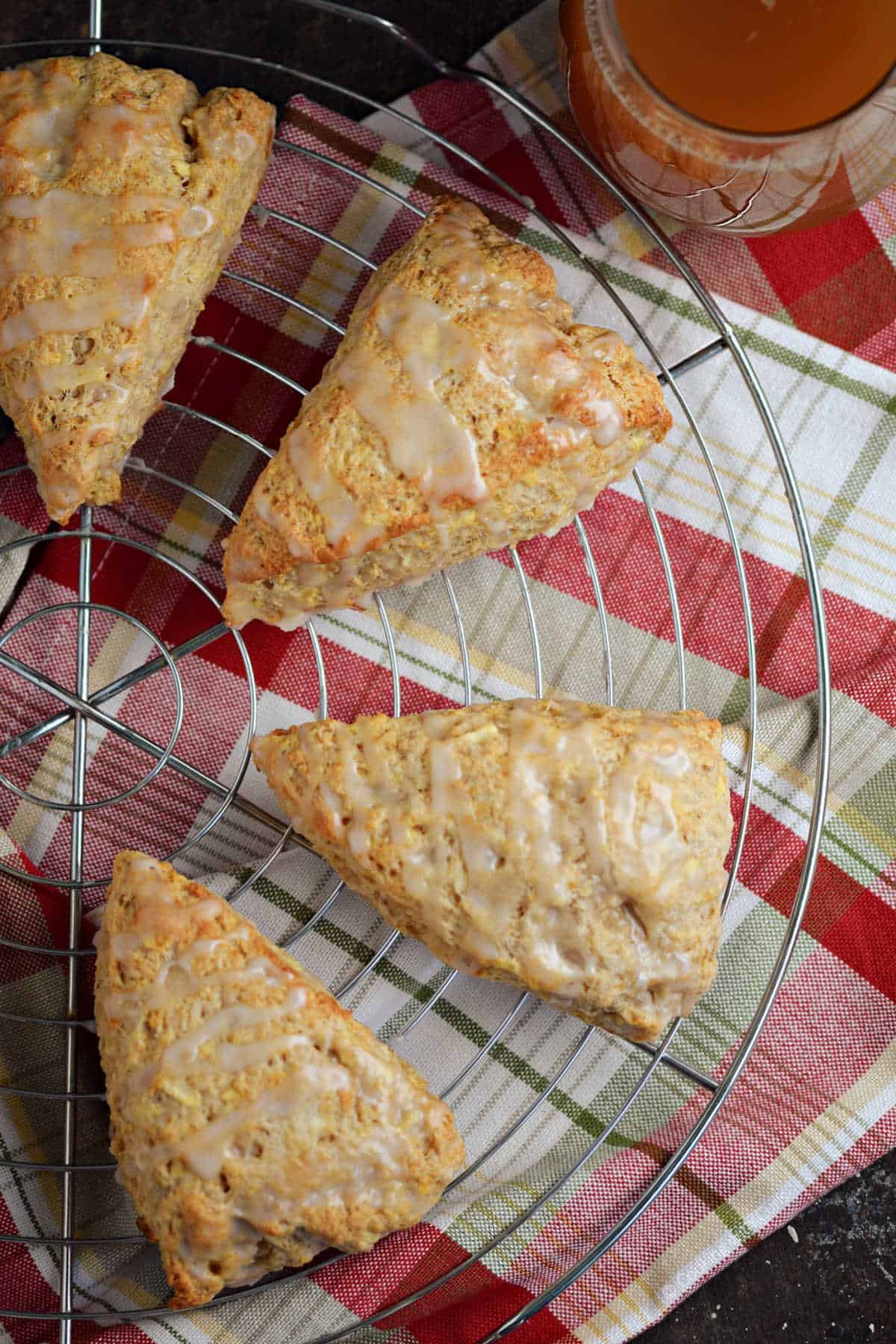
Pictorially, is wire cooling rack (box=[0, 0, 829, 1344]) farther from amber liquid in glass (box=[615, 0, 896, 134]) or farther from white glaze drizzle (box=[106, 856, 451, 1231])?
amber liquid in glass (box=[615, 0, 896, 134])

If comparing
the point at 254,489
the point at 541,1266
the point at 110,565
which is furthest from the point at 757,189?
the point at 541,1266

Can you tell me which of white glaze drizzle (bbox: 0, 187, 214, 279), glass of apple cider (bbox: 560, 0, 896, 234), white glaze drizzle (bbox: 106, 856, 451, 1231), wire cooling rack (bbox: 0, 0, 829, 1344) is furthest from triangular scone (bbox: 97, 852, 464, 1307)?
glass of apple cider (bbox: 560, 0, 896, 234)

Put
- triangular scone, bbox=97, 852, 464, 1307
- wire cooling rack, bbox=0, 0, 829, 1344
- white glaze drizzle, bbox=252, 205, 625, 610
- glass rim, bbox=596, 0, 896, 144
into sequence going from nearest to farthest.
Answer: glass rim, bbox=596, 0, 896, 144 < triangular scone, bbox=97, 852, 464, 1307 < white glaze drizzle, bbox=252, 205, 625, 610 < wire cooling rack, bbox=0, 0, 829, 1344

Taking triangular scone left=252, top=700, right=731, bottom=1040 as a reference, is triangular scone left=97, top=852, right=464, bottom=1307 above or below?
below

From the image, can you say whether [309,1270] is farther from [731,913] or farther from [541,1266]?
[731,913]

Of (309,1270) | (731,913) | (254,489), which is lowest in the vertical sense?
(309,1270)

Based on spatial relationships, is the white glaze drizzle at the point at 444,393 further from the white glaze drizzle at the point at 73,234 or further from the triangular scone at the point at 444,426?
the white glaze drizzle at the point at 73,234

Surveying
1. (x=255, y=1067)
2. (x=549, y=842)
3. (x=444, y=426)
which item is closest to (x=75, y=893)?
(x=255, y=1067)
